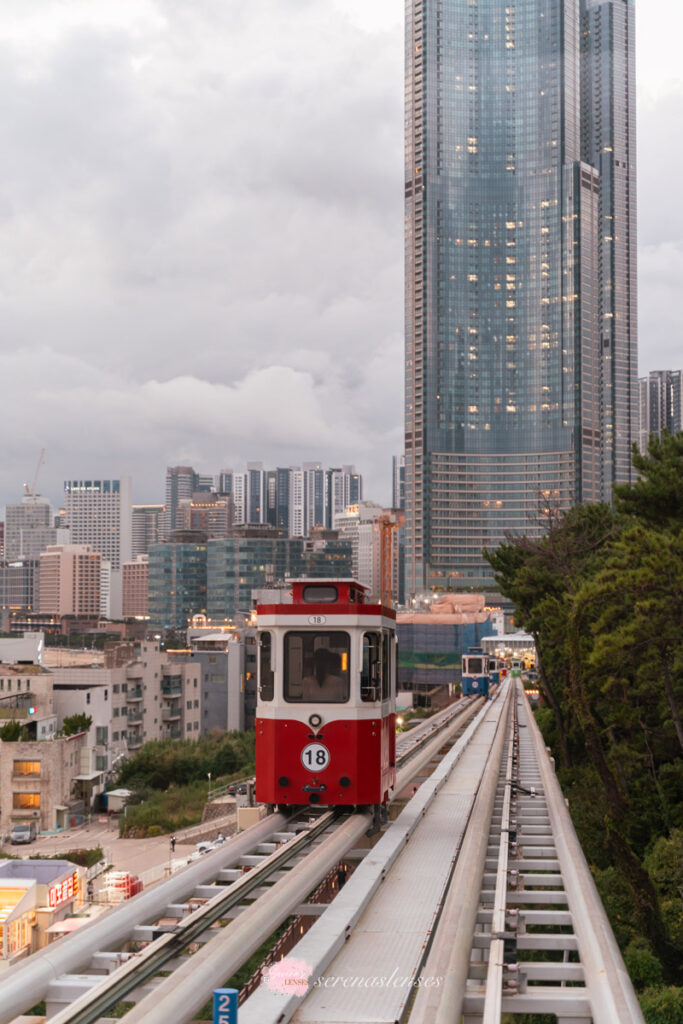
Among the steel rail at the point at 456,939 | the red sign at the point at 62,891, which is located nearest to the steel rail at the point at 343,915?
the steel rail at the point at 456,939

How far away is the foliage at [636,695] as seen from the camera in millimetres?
13891

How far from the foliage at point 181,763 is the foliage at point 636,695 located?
3411 cm

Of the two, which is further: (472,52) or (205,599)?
(472,52)

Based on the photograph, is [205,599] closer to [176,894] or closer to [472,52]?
[472,52]

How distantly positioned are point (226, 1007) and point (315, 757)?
718 centimetres

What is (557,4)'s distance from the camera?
188875 mm

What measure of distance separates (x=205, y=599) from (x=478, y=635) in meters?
89.8

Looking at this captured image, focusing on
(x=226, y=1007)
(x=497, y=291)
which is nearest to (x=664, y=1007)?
(x=226, y=1007)

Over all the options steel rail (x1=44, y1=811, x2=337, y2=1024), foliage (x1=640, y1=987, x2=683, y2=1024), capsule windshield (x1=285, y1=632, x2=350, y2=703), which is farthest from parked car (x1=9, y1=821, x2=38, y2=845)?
foliage (x1=640, y1=987, x2=683, y2=1024)

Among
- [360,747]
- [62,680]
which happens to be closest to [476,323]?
[62,680]

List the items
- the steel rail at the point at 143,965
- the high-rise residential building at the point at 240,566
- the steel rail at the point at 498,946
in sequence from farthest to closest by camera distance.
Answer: the high-rise residential building at the point at 240,566
the steel rail at the point at 498,946
the steel rail at the point at 143,965

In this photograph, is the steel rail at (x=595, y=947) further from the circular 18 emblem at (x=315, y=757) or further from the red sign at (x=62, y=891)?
the red sign at (x=62, y=891)

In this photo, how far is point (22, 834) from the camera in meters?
50.2

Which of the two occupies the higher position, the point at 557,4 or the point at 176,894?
→ the point at 557,4
